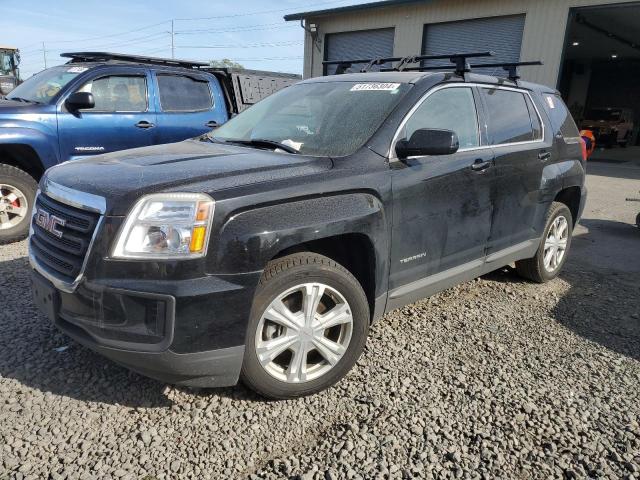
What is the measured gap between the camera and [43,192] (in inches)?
113

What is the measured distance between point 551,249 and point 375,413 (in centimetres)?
297

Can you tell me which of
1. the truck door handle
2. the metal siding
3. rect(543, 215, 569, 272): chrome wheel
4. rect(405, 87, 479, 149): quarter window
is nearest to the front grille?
rect(405, 87, 479, 149): quarter window

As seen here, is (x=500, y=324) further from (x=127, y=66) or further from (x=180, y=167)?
(x=127, y=66)

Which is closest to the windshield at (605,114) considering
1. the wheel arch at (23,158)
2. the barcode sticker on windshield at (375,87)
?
the barcode sticker on windshield at (375,87)

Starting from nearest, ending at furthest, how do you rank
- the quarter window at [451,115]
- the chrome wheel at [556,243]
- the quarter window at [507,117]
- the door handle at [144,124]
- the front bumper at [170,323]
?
the front bumper at [170,323] → the quarter window at [451,115] → the quarter window at [507,117] → the chrome wheel at [556,243] → the door handle at [144,124]

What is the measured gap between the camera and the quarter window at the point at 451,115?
10.8ft

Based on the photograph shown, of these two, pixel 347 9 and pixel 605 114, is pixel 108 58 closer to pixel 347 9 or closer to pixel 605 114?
pixel 347 9

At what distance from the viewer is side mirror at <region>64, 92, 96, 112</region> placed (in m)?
5.48

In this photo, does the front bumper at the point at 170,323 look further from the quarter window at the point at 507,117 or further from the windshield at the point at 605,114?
the windshield at the point at 605,114

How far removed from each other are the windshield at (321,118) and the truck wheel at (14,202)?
2728 mm

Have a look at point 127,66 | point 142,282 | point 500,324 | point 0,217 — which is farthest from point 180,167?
point 127,66

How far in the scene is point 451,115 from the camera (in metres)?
3.55

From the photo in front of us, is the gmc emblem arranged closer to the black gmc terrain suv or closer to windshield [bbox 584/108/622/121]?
the black gmc terrain suv

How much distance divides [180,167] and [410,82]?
165 centimetres
